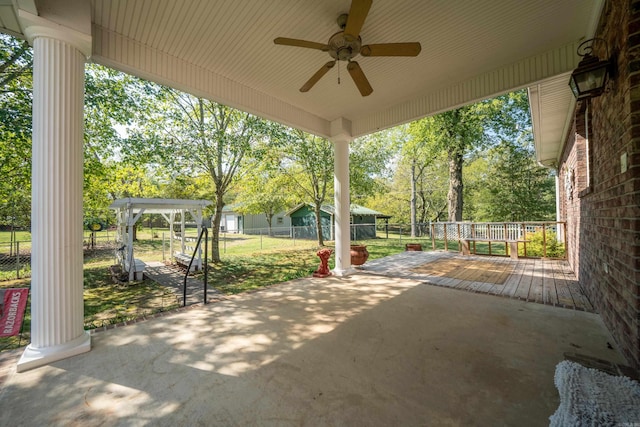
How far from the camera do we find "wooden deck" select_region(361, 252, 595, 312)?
4156 mm

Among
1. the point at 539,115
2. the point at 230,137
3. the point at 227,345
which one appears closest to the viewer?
the point at 227,345

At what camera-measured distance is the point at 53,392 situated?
2.01m

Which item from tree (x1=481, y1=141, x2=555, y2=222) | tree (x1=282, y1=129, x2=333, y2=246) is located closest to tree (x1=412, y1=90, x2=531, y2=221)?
tree (x1=282, y1=129, x2=333, y2=246)

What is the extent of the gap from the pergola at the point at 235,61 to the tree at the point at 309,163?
5383 mm

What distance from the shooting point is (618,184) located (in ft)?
7.79

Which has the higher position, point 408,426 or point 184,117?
point 184,117

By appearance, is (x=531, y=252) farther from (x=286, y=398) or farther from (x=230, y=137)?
(x=230, y=137)

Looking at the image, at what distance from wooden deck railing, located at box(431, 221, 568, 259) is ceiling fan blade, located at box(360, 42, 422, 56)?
7.18 metres

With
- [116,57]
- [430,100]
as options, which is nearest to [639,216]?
[430,100]

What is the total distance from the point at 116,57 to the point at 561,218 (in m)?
11.5

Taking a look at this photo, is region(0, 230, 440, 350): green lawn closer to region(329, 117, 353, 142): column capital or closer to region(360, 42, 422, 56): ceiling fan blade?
region(329, 117, 353, 142): column capital

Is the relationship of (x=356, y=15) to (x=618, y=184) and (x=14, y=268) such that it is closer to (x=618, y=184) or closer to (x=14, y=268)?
(x=618, y=184)

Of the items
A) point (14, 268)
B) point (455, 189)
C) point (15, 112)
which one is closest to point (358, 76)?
point (15, 112)

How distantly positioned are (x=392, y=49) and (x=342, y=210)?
3712 mm
